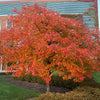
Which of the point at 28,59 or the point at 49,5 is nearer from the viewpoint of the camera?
the point at 28,59

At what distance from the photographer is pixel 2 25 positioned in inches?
711

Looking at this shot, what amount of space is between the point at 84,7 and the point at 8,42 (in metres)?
20.2

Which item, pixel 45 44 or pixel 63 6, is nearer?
pixel 45 44

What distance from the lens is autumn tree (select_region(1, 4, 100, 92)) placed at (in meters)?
5.15

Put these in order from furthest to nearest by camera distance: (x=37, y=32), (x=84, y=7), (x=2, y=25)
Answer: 1. (x=84, y=7)
2. (x=2, y=25)
3. (x=37, y=32)

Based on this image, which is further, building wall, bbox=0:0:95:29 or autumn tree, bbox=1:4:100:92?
building wall, bbox=0:0:95:29

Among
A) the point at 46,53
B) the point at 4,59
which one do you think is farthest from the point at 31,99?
the point at 46,53

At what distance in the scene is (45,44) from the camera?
5.05 meters

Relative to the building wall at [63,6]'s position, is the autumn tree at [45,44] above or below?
below

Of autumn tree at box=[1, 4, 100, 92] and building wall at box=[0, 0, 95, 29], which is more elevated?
building wall at box=[0, 0, 95, 29]

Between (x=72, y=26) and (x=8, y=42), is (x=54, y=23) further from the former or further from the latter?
(x=8, y=42)

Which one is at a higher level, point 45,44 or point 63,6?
point 63,6

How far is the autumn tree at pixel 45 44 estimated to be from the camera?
5.15 metres

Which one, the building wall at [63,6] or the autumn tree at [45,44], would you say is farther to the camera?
the building wall at [63,6]
